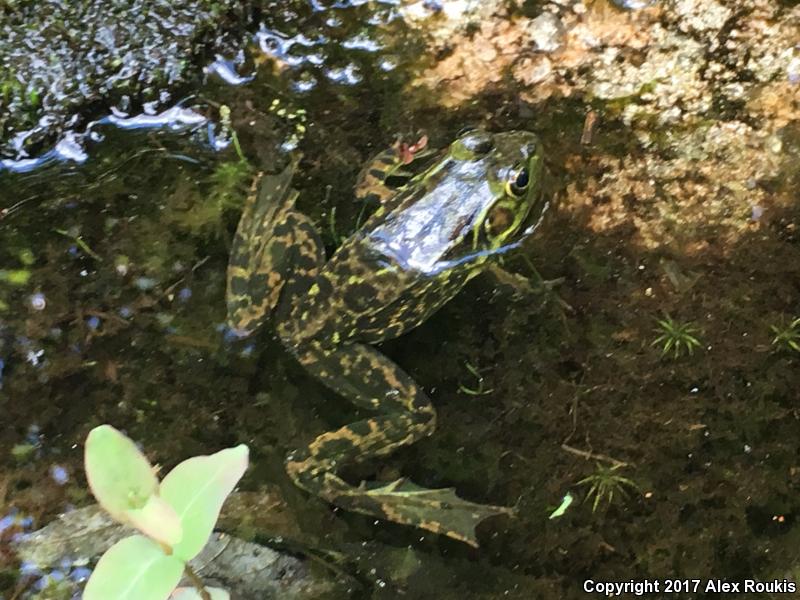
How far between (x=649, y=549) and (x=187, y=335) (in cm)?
201

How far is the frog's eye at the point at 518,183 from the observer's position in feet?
8.38

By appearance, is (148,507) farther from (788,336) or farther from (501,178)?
(788,336)

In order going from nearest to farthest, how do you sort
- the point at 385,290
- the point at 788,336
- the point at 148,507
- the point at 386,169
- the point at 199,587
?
the point at 148,507, the point at 199,587, the point at 385,290, the point at 788,336, the point at 386,169

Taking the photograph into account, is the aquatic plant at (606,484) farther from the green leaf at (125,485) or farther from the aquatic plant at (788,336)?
the green leaf at (125,485)

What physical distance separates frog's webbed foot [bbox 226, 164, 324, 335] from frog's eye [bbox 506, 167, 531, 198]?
0.82 m

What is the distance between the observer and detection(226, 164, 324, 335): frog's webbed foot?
2.62 metres

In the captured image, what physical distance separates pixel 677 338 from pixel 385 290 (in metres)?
1.22

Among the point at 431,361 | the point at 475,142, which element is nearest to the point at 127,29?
the point at 475,142

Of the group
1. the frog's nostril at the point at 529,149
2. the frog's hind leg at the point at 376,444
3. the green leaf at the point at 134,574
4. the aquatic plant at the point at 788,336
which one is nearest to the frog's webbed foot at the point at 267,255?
the frog's hind leg at the point at 376,444

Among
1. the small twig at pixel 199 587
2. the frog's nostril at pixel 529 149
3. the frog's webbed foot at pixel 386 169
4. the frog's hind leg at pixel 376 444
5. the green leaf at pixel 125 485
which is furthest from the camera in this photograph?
the frog's webbed foot at pixel 386 169

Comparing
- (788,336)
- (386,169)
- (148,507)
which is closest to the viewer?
(148,507)

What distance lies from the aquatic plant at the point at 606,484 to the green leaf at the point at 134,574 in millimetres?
1571

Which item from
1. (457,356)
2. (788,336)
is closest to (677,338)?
(788,336)

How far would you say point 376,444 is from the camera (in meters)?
2.54
